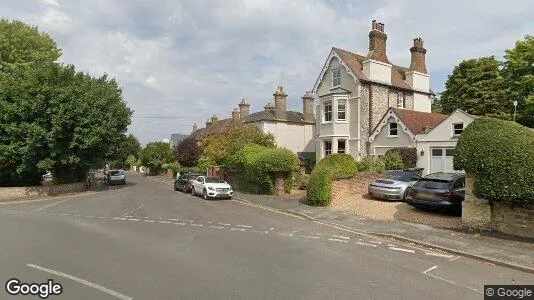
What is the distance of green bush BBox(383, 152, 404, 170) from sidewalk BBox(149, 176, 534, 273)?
10552 millimetres

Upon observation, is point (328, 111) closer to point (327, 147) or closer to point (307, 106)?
point (327, 147)

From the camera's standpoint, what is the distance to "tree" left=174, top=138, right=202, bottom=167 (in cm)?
4691

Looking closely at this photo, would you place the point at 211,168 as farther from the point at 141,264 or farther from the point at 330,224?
the point at 141,264

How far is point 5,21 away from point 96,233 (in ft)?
109

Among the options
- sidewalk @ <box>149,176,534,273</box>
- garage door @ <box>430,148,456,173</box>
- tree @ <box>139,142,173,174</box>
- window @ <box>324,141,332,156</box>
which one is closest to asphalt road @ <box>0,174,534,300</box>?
sidewalk @ <box>149,176,534,273</box>

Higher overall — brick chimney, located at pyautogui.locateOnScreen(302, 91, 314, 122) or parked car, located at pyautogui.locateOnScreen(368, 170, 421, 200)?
brick chimney, located at pyautogui.locateOnScreen(302, 91, 314, 122)

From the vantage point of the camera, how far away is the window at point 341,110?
3100cm

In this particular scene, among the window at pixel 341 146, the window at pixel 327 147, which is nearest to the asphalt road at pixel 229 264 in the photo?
the window at pixel 341 146

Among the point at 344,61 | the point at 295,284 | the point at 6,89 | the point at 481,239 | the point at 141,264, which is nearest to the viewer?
the point at 295,284

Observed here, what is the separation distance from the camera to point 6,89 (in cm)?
2720

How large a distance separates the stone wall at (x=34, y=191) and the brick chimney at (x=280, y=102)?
72.6ft

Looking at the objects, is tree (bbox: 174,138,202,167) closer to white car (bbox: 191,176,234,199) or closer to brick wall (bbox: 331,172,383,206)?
white car (bbox: 191,176,234,199)

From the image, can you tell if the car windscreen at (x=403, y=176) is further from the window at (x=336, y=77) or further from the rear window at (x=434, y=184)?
the window at (x=336, y=77)

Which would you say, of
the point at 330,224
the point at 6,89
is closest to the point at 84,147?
the point at 6,89
